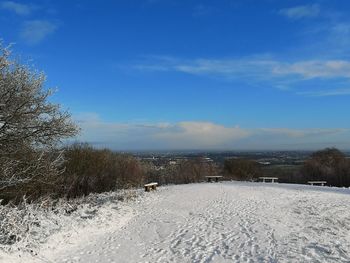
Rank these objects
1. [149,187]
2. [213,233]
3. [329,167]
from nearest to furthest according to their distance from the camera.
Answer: [213,233]
[149,187]
[329,167]

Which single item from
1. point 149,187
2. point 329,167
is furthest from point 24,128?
point 329,167

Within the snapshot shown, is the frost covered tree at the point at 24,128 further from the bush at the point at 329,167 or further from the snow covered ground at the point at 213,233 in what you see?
the bush at the point at 329,167

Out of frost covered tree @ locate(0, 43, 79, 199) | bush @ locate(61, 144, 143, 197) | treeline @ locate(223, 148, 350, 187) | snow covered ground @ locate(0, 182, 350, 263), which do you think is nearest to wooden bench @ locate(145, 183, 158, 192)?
snow covered ground @ locate(0, 182, 350, 263)

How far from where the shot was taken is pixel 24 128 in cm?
1736

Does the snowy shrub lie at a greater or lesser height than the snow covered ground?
greater

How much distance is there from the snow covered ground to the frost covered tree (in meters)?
3.57

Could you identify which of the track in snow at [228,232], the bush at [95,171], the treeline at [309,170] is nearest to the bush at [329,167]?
the treeline at [309,170]

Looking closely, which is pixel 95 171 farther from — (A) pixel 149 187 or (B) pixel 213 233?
(B) pixel 213 233

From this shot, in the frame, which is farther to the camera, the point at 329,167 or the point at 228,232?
the point at 329,167

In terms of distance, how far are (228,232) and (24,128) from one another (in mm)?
8947

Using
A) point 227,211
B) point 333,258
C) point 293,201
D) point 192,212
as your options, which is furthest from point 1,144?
point 293,201

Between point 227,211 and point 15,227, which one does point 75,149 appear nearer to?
point 227,211

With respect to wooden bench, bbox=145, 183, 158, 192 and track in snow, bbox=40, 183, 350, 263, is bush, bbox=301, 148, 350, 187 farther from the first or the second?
track in snow, bbox=40, 183, 350, 263

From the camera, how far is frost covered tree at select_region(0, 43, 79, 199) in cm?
1623
